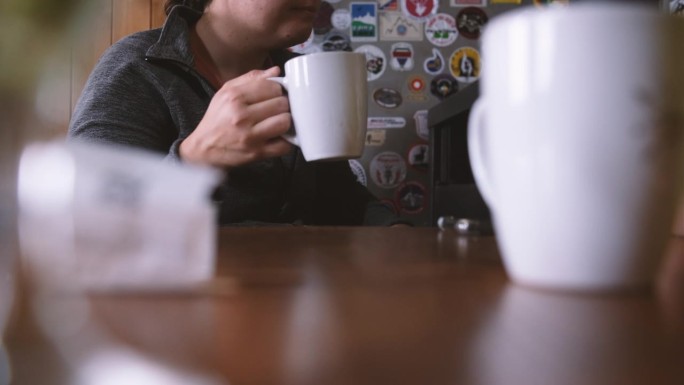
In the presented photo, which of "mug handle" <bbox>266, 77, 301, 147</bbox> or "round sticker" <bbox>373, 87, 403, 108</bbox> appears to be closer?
"mug handle" <bbox>266, 77, 301, 147</bbox>

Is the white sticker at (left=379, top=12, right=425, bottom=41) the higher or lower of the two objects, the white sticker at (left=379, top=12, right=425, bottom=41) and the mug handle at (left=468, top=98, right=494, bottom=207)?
the higher

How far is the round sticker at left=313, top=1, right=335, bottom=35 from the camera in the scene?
1.68 meters

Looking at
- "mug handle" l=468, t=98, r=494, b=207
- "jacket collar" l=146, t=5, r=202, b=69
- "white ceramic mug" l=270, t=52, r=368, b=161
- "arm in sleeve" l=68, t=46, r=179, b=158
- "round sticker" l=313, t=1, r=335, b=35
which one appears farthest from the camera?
"round sticker" l=313, t=1, r=335, b=35

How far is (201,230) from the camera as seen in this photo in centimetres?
25

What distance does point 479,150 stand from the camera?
302 millimetres

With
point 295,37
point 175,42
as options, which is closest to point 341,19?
point 295,37

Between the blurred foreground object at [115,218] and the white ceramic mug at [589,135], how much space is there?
13cm

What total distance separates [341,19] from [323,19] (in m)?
0.05

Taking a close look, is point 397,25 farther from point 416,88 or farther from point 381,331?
point 381,331

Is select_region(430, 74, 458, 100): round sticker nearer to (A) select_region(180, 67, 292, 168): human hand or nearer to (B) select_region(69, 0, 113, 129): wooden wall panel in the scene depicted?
(A) select_region(180, 67, 292, 168): human hand

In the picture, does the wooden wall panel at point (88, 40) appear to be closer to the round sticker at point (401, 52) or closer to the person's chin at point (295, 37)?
the person's chin at point (295, 37)

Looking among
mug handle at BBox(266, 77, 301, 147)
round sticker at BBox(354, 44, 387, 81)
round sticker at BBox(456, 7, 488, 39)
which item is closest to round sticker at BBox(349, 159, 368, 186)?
round sticker at BBox(354, 44, 387, 81)

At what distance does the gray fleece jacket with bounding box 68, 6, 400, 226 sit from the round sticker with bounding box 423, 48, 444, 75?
27.5 inches

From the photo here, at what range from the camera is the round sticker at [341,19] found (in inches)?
66.4
